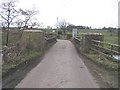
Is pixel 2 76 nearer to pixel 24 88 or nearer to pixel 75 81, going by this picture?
pixel 24 88

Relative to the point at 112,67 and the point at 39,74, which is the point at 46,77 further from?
the point at 112,67

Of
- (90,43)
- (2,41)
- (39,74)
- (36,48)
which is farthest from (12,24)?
(39,74)

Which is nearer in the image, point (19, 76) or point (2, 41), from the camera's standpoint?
point (19, 76)

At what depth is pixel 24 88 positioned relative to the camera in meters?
4.57

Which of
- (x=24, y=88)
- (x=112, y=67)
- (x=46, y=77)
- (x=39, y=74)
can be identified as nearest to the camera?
(x=24, y=88)

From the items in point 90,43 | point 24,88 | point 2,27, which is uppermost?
point 2,27

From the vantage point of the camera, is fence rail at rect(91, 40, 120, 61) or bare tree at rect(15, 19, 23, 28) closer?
fence rail at rect(91, 40, 120, 61)

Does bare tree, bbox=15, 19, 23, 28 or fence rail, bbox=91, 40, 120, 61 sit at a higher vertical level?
bare tree, bbox=15, 19, 23, 28

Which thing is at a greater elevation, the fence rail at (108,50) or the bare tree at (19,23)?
the bare tree at (19,23)

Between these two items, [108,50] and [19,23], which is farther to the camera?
[19,23]

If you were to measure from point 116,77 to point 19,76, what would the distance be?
3505mm

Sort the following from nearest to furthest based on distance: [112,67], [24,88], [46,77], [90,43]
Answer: [24,88]
[46,77]
[112,67]
[90,43]

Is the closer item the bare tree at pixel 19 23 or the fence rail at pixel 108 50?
the fence rail at pixel 108 50

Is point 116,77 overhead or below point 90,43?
below
